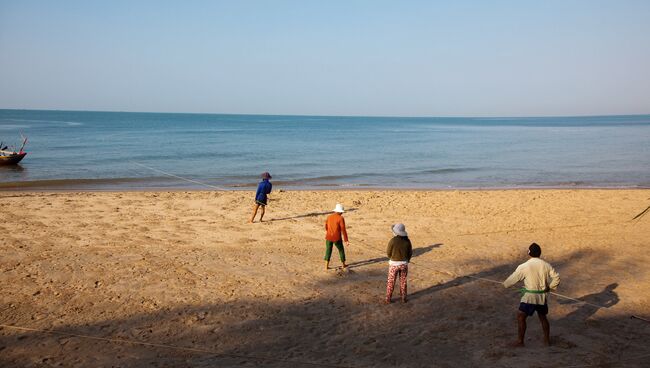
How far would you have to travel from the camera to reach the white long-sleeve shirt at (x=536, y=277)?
21.7ft

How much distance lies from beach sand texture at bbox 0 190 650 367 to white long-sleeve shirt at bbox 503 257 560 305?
79 centimetres

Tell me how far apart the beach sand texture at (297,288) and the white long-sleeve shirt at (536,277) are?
0.79m

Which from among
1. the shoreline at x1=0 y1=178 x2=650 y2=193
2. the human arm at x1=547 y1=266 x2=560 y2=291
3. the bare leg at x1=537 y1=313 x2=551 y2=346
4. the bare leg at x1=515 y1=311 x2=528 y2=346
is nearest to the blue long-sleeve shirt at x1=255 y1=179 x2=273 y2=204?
the bare leg at x1=515 y1=311 x2=528 y2=346

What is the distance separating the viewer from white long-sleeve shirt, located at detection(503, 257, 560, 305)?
6.62m

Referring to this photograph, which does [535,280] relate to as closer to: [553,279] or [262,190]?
[553,279]

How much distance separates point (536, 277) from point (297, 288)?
427 centimetres

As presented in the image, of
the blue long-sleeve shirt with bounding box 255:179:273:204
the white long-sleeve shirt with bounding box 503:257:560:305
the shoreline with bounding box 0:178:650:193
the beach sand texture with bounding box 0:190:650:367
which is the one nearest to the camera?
the white long-sleeve shirt with bounding box 503:257:560:305

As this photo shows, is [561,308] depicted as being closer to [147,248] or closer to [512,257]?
[512,257]

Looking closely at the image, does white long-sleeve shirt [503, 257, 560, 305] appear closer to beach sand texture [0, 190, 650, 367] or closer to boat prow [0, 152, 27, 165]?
beach sand texture [0, 190, 650, 367]

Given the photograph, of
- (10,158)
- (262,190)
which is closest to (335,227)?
(262,190)

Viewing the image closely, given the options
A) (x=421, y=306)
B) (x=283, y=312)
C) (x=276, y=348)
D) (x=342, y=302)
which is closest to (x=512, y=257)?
(x=421, y=306)

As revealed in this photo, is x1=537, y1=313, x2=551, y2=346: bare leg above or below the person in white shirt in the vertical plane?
below

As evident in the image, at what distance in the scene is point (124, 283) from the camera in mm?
9203

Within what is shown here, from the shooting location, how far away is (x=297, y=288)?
9289 millimetres
